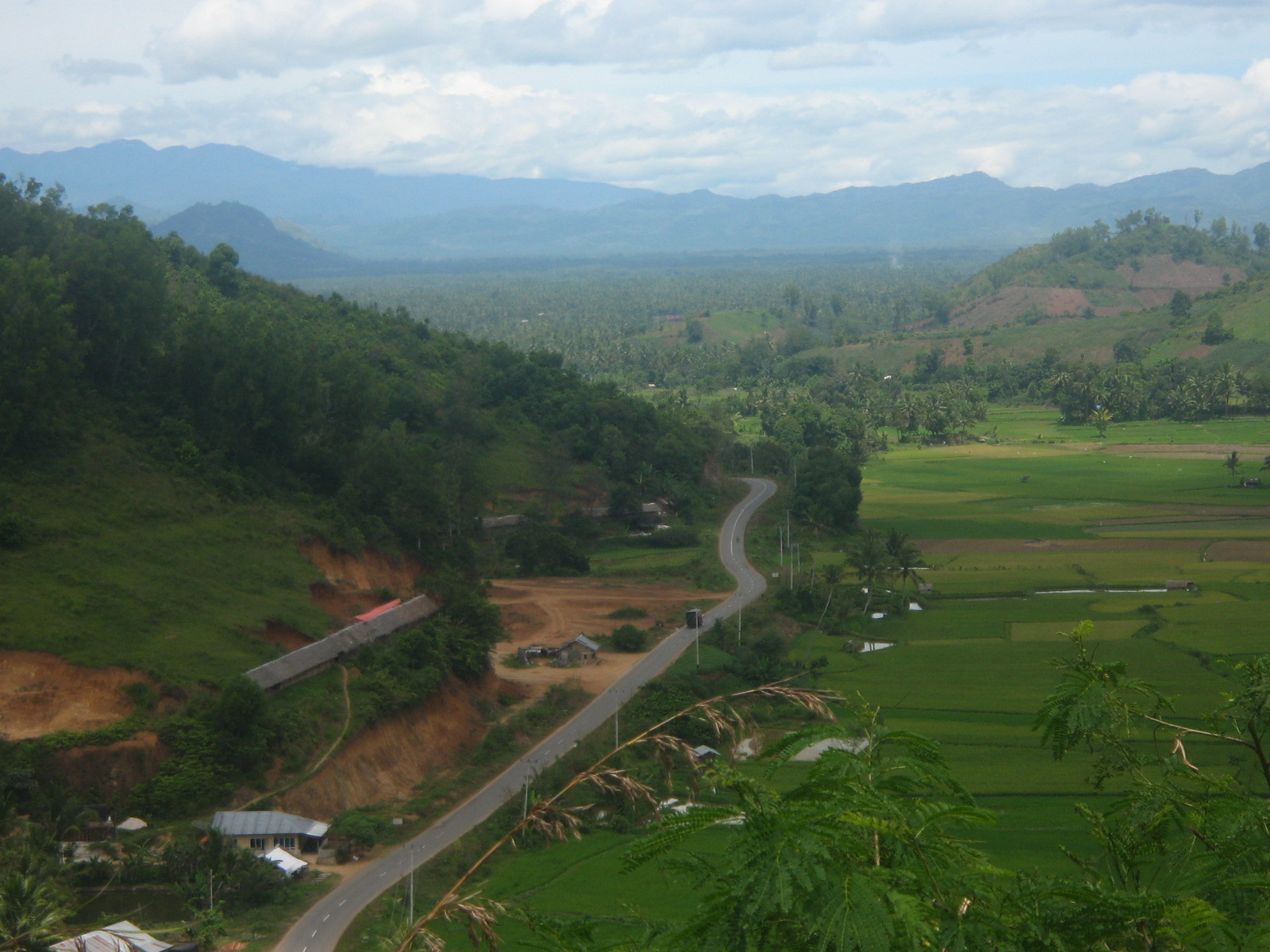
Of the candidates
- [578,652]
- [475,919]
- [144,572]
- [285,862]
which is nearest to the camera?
[475,919]

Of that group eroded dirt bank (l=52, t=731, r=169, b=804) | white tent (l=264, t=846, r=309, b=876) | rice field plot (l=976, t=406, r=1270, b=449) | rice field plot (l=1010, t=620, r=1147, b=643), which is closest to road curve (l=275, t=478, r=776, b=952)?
white tent (l=264, t=846, r=309, b=876)

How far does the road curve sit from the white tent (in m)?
1.13

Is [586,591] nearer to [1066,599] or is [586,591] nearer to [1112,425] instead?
[1066,599]

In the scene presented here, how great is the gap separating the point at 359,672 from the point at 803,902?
34.5 meters

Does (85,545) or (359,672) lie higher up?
(85,545)

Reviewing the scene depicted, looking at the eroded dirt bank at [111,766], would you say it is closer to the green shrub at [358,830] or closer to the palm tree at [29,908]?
the green shrub at [358,830]

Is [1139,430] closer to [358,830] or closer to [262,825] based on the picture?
[358,830]

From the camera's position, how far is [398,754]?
3584 centimetres

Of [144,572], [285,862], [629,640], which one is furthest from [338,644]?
[629,640]

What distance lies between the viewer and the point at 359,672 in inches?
1515

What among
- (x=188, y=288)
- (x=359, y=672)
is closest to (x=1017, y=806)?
(x=359, y=672)

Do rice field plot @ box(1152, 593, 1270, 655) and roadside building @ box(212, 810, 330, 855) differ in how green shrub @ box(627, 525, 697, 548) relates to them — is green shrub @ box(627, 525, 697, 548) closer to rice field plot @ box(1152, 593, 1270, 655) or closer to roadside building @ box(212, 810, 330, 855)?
rice field plot @ box(1152, 593, 1270, 655)

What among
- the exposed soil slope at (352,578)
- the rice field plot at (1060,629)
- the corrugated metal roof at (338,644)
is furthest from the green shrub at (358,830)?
the rice field plot at (1060,629)

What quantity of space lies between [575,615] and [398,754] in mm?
18293
